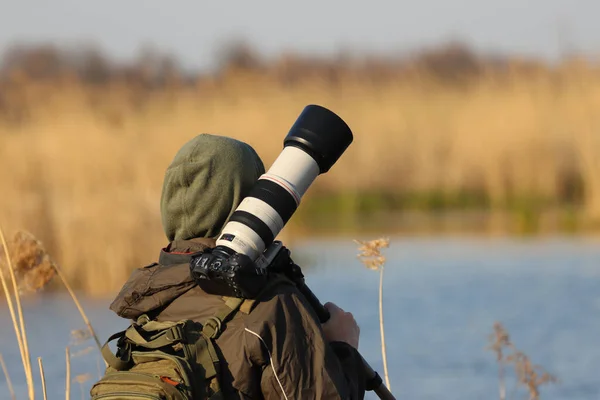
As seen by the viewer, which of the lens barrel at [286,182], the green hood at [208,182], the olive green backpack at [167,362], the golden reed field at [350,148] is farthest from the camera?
the golden reed field at [350,148]

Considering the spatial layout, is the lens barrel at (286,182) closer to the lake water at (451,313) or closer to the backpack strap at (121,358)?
the backpack strap at (121,358)

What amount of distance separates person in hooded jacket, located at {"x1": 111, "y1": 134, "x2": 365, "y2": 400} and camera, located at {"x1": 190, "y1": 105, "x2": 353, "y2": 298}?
0.07 metres

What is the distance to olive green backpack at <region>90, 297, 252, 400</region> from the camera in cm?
243

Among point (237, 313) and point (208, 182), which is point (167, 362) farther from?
point (208, 182)

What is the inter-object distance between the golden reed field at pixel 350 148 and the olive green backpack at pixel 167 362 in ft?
29.9

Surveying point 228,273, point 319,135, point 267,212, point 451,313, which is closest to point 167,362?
point 228,273

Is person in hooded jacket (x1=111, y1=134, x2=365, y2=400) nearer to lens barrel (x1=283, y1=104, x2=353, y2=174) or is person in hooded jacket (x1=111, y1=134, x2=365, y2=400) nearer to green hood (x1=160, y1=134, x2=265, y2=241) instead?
green hood (x1=160, y1=134, x2=265, y2=241)

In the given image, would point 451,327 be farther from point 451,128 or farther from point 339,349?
point 339,349

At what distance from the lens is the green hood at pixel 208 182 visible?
2.68 meters

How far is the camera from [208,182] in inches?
105

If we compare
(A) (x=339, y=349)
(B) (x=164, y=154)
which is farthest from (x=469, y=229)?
(A) (x=339, y=349)

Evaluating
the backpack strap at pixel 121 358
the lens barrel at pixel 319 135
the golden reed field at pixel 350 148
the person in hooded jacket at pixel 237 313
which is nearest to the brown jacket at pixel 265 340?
the person in hooded jacket at pixel 237 313

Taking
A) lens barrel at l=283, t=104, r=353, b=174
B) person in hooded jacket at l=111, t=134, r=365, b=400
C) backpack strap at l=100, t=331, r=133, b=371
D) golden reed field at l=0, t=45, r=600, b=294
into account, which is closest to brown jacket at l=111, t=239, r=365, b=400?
person in hooded jacket at l=111, t=134, r=365, b=400

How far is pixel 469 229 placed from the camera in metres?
16.9
